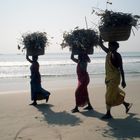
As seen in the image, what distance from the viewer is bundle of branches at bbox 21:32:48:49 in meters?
10.6

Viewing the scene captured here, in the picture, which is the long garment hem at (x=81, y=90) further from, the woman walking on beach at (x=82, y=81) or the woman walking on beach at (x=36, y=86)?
the woman walking on beach at (x=36, y=86)

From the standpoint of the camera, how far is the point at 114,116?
8516 millimetres

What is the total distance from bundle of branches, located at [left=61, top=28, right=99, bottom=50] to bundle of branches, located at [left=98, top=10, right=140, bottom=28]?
0.93 metres

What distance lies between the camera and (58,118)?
855cm

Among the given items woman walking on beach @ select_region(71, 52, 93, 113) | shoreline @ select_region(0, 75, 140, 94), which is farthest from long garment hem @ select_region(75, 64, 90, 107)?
shoreline @ select_region(0, 75, 140, 94)

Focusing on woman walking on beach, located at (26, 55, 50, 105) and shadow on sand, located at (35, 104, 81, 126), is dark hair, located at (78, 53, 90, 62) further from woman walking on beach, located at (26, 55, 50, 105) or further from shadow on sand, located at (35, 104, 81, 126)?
woman walking on beach, located at (26, 55, 50, 105)

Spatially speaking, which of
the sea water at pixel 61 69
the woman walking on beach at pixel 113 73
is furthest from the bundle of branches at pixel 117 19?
the sea water at pixel 61 69

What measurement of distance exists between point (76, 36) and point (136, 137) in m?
3.52

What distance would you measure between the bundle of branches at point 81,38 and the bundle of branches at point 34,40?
1.56 meters

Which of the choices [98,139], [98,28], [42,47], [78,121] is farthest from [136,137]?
[42,47]

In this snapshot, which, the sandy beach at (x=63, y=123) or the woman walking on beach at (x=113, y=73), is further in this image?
the woman walking on beach at (x=113, y=73)

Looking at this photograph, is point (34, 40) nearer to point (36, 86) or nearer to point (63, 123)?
point (36, 86)

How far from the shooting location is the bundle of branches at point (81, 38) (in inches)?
352

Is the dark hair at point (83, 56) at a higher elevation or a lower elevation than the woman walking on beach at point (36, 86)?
higher
